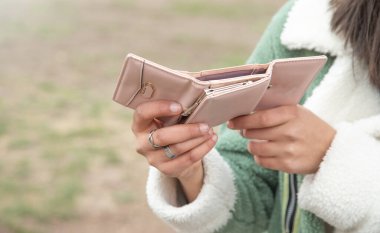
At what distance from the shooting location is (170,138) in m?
0.69

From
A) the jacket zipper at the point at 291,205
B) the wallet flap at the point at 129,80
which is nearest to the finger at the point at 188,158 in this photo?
the wallet flap at the point at 129,80

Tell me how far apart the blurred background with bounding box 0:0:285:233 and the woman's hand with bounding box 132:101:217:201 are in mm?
1434

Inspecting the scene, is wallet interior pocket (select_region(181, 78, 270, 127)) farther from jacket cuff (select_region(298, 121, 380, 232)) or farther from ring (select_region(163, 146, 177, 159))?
jacket cuff (select_region(298, 121, 380, 232))

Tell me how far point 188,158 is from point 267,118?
0.12 m

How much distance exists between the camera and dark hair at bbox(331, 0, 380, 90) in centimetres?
85

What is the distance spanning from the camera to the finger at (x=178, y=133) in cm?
69

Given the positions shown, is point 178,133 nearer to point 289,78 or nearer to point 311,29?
point 289,78

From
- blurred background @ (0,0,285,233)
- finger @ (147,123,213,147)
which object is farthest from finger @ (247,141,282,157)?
blurred background @ (0,0,285,233)

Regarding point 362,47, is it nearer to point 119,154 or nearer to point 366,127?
point 366,127

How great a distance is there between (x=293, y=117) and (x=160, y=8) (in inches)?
159

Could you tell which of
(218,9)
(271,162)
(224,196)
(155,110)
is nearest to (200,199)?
(224,196)

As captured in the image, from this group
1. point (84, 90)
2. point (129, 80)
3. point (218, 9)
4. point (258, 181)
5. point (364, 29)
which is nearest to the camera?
point (129, 80)

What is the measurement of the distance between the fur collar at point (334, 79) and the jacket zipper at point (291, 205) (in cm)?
11

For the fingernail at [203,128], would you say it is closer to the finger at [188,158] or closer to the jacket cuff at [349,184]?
the finger at [188,158]
